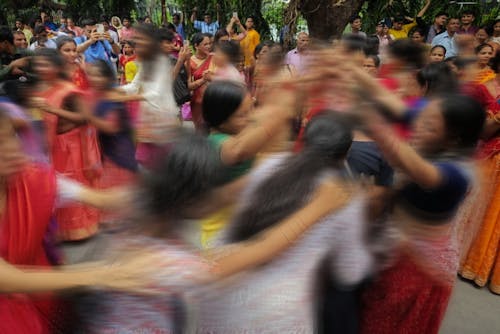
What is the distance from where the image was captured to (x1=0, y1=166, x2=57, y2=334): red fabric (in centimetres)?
114

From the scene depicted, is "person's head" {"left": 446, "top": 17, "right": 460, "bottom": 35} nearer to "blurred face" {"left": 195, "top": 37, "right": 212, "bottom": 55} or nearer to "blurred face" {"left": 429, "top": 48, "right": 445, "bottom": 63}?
"blurred face" {"left": 429, "top": 48, "right": 445, "bottom": 63}

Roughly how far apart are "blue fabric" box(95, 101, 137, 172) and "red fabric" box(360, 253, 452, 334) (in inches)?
69.9

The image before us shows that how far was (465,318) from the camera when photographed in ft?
7.76

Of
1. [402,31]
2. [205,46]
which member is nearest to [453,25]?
[402,31]

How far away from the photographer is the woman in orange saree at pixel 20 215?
1126 mm

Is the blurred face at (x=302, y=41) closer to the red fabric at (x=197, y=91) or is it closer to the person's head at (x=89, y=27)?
the red fabric at (x=197, y=91)

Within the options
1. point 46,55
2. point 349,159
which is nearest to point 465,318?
point 349,159

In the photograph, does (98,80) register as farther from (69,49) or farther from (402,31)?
(402,31)

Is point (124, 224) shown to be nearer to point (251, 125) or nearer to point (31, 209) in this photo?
point (31, 209)

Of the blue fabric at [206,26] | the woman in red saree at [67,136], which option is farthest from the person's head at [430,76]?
the blue fabric at [206,26]

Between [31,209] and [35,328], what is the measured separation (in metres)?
0.34

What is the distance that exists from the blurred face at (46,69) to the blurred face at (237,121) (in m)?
1.51

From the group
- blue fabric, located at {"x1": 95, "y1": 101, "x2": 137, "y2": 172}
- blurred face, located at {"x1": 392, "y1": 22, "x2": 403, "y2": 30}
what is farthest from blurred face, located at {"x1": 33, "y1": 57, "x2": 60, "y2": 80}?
blurred face, located at {"x1": 392, "y1": 22, "x2": 403, "y2": 30}

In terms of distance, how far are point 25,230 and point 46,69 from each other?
1.81 meters
